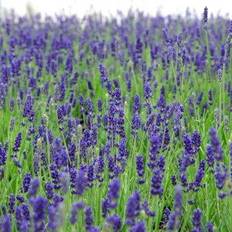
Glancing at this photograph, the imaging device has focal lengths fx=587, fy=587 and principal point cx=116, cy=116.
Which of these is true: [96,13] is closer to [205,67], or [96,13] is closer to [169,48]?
[205,67]

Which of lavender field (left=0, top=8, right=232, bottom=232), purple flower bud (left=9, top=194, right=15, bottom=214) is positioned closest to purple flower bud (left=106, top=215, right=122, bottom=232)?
lavender field (left=0, top=8, right=232, bottom=232)

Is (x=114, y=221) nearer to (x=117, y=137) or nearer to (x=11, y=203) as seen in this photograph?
(x=11, y=203)

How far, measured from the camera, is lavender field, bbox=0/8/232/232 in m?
2.53

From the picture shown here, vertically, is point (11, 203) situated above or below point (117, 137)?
below

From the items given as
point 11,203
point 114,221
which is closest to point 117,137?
point 11,203

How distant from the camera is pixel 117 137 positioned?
12.3 ft

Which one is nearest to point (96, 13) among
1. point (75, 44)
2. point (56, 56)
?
point (75, 44)

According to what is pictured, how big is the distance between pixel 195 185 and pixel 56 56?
149 inches

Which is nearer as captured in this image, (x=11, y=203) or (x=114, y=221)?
(x=114, y=221)

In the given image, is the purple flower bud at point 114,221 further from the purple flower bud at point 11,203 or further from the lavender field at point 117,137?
the purple flower bud at point 11,203

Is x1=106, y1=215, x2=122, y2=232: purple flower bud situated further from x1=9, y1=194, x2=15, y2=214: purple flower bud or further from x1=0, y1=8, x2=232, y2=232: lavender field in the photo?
x1=9, y1=194, x2=15, y2=214: purple flower bud

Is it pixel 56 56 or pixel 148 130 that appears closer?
pixel 148 130

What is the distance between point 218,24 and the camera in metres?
9.09

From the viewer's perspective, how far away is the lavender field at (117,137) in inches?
99.4
